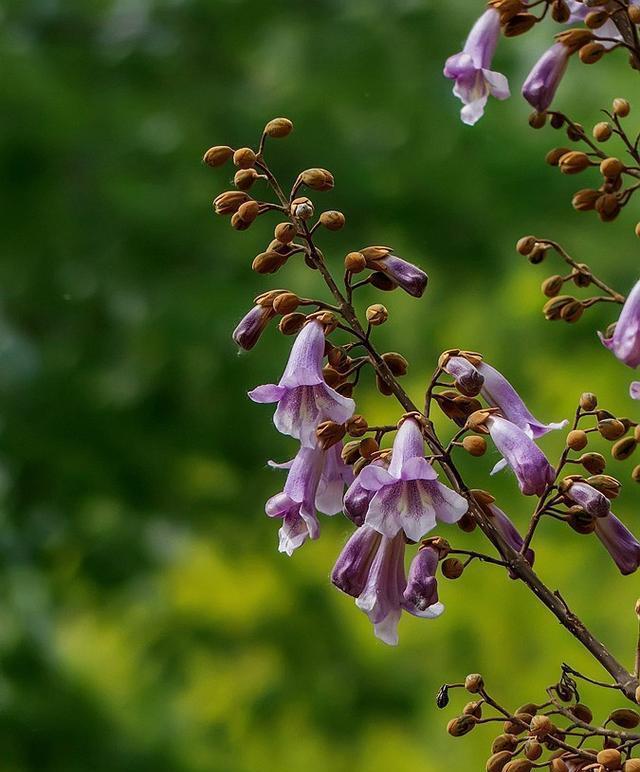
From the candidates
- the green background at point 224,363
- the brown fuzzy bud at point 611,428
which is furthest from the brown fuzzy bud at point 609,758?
the green background at point 224,363

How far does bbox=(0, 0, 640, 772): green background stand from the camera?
170 centimetres

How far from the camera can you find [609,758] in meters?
0.52

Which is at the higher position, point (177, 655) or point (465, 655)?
point (177, 655)

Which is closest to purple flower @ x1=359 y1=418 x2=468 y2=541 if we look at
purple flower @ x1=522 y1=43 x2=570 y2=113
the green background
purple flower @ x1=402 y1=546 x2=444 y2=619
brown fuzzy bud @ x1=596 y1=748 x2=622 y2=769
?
purple flower @ x1=402 y1=546 x2=444 y2=619

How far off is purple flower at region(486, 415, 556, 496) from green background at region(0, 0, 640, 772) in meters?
1.01

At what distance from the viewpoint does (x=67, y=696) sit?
1.80 m

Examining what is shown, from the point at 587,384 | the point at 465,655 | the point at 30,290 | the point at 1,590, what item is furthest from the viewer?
the point at 30,290

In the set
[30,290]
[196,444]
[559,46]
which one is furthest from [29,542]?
[559,46]

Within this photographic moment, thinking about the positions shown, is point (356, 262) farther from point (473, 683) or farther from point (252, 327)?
point (473, 683)

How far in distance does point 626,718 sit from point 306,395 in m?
0.22

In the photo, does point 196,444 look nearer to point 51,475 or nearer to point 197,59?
point 51,475

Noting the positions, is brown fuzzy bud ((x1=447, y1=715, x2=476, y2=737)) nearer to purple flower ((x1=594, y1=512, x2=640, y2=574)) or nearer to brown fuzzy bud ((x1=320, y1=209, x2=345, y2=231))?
purple flower ((x1=594, y1=512, x2=640, y2=574))

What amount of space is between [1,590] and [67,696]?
0.26 m

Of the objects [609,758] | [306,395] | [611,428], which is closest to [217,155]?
[306,395]
